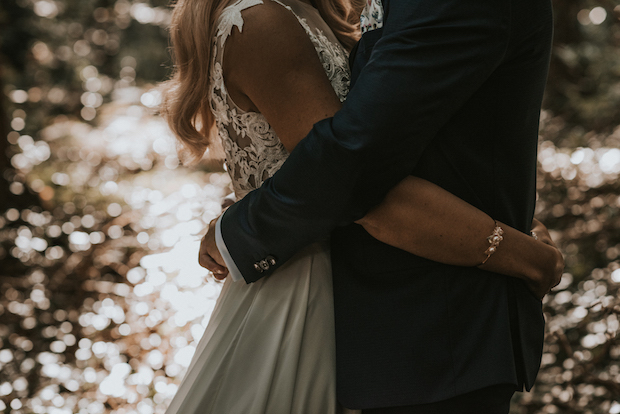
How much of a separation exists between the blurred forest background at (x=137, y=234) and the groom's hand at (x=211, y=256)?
80cm

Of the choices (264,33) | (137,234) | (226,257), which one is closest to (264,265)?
(226,257)

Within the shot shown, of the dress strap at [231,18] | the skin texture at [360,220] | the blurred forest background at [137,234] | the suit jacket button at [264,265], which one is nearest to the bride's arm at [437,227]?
the skin texture at [360,220]

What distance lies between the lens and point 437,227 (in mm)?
955

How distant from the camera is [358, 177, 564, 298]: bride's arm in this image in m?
0.96

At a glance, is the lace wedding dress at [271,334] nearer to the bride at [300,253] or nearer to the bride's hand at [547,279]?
the bride at [300,253]

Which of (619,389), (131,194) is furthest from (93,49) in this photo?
(619,389)

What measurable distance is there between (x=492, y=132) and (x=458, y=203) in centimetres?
14

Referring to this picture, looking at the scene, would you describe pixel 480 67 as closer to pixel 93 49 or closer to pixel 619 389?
pixel 619 389

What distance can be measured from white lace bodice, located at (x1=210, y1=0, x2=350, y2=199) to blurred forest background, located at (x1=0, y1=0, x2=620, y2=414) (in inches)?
26.9

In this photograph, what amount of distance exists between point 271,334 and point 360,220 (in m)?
0.31

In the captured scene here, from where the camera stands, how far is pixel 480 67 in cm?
86

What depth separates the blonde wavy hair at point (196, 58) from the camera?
1249mm

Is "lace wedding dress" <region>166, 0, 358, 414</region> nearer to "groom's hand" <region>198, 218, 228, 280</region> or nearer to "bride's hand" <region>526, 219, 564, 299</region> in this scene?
"groom's hand" <region>198, 218, 228, 280</region>

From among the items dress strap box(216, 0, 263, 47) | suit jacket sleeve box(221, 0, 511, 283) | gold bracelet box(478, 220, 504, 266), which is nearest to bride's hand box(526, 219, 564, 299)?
gold bracelet box(478, 220, 504, 266)
